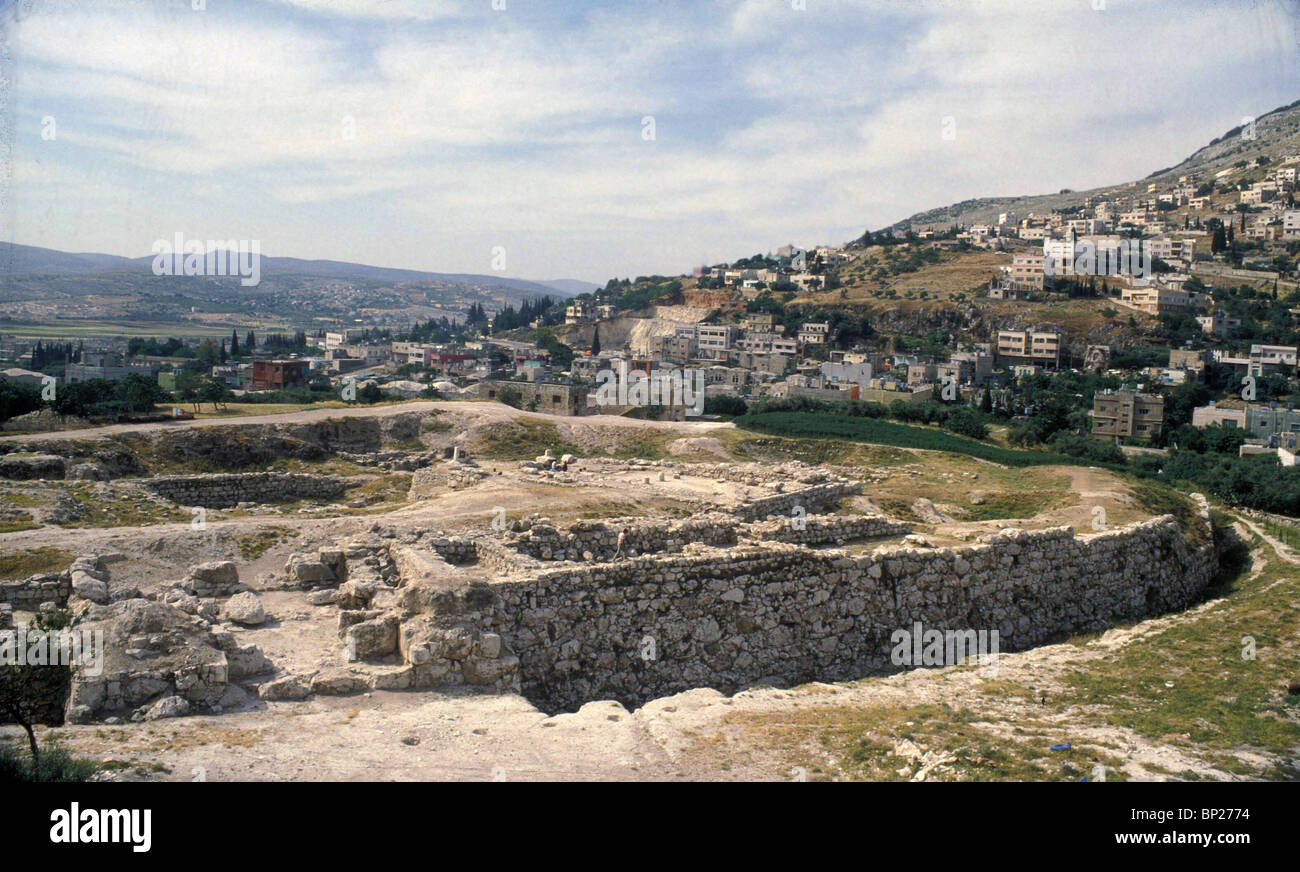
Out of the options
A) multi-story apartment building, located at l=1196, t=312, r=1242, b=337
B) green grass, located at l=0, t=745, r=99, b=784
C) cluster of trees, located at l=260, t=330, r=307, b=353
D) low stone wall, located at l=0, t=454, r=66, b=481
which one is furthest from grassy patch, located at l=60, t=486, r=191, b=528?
multi-story apartment building, located at l=1196, t=312, r=1242, b=337

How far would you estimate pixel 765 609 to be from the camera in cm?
1380

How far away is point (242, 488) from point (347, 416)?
425 inches

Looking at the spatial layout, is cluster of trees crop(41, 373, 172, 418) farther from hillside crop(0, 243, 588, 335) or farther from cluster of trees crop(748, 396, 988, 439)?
cluster of trees crop(748, 396, 988, 439)

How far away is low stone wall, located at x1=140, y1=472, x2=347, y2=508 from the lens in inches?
962

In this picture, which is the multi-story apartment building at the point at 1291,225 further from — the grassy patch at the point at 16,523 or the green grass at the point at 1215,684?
the grassy patch at the point at 16,523

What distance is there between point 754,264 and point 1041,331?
93048 millimetres

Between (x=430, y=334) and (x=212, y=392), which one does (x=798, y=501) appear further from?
(x=430, y=334)

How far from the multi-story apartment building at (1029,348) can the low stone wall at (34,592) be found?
3551 inches

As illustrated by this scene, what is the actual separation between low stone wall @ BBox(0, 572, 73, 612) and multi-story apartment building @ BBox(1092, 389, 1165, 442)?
59.5 m

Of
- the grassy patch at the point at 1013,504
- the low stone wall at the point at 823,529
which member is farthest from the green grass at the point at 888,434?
the low stone wall at the point at 823,529

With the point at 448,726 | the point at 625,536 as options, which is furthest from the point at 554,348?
the point at 448,726

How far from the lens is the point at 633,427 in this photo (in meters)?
39.2
